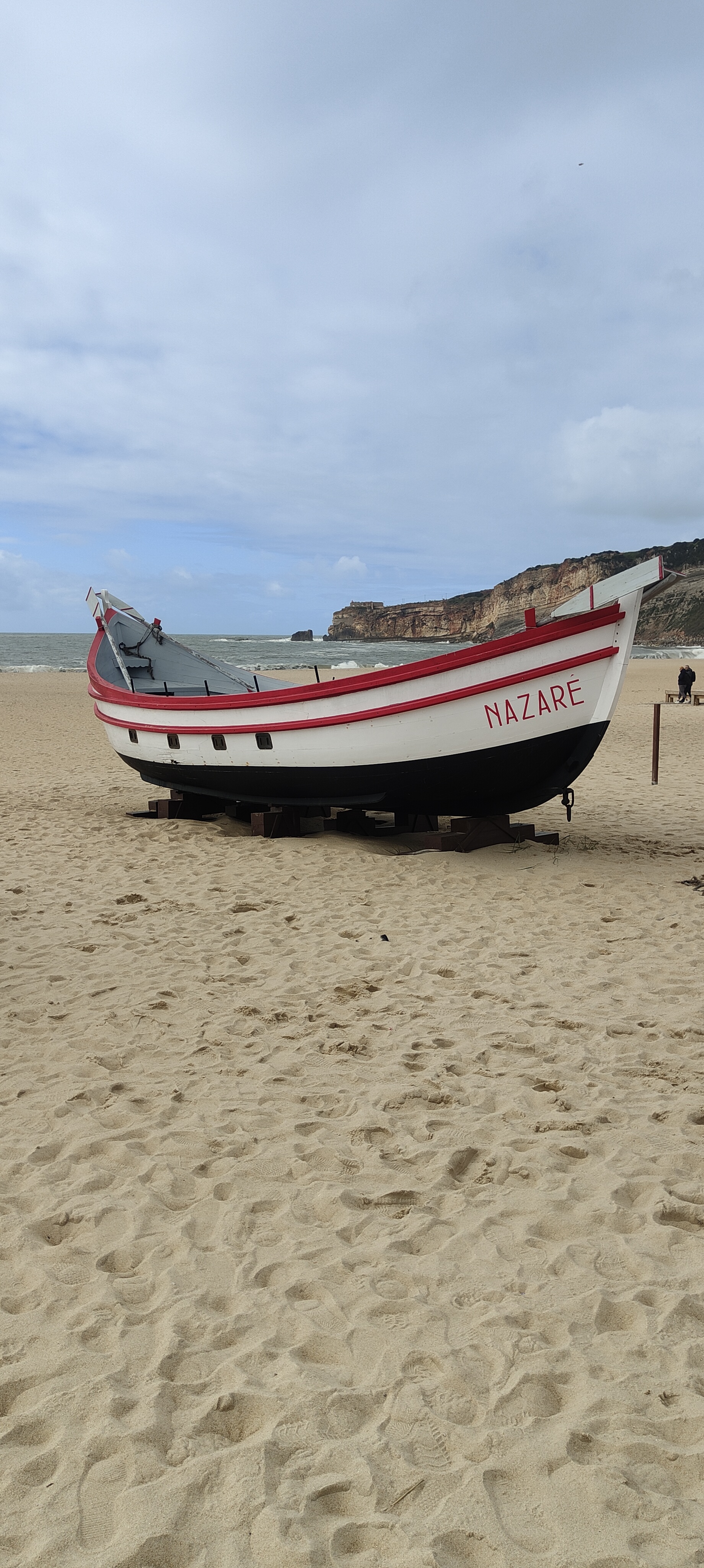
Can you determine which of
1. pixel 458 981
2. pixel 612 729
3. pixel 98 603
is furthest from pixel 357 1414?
pixel 612 729

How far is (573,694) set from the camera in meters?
6.83

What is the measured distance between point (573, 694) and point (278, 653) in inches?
2623

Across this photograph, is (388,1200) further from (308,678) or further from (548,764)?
(308,678)

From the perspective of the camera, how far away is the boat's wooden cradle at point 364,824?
7.98 metres

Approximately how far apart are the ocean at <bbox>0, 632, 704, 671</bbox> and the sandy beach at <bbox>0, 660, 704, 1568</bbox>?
90.4ft

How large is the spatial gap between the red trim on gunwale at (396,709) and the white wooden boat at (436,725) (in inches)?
0.4

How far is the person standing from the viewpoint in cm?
2361

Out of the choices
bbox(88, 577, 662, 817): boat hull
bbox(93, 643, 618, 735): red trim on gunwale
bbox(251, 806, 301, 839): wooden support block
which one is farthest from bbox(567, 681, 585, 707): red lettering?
bbox(251, 806, 301, 839): wooden support block

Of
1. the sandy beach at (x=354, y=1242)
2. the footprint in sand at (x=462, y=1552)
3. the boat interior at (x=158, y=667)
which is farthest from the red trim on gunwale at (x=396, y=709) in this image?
the footprint in sand at (x=462, y=1552)

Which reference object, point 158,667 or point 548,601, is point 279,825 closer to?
point 158,667

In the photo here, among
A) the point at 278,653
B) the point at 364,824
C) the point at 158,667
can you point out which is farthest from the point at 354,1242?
the point at 278,653

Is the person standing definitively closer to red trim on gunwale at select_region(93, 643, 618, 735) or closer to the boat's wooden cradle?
the boat's wooden cradle

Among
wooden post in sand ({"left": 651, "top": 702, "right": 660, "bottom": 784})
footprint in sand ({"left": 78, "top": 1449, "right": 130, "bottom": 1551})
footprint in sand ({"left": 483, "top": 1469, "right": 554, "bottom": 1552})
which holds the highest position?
wooden post in sand ({"left": 651, "top": 702, "right": 660, "bottom": 784})

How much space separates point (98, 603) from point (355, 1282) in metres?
11.8
